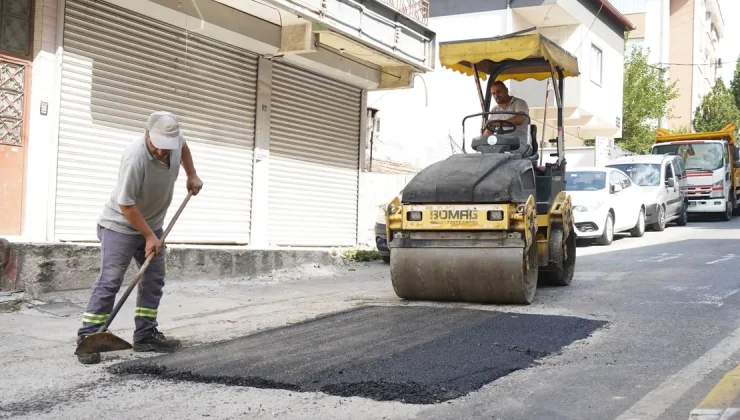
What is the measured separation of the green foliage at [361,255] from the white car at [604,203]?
13.2ft

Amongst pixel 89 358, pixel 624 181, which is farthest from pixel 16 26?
pixel 624 181

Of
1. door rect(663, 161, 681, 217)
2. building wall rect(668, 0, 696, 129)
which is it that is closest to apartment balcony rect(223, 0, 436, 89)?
door rect(663, 161, 681, 217)

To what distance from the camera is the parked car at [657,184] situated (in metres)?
19.0

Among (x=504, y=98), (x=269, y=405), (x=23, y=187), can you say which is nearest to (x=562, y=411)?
(x=269, y=405)

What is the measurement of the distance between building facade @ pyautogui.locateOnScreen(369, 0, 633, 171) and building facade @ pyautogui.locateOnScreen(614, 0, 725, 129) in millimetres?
16216

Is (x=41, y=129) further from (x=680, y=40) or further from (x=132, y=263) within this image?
(x=680, y=40)

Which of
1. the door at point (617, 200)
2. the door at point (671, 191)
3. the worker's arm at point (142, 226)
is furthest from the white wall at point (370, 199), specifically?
the worker's arm at point (142, 226)

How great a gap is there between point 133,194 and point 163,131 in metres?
0.51

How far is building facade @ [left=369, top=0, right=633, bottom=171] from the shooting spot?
24.5 metres

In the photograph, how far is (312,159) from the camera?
13984 mm

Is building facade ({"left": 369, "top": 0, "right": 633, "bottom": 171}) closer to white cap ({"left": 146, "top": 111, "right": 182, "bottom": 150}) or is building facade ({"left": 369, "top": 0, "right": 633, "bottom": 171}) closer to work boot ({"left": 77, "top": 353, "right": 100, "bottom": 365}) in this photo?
white cap ({"left": 146, "top": 111, "right": 182, "bottom": 150})

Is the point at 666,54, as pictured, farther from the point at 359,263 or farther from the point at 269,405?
the point at 269,405

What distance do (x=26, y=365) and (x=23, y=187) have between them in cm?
382

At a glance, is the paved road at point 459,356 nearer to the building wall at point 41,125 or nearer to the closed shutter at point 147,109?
the building wall at point 41,125
